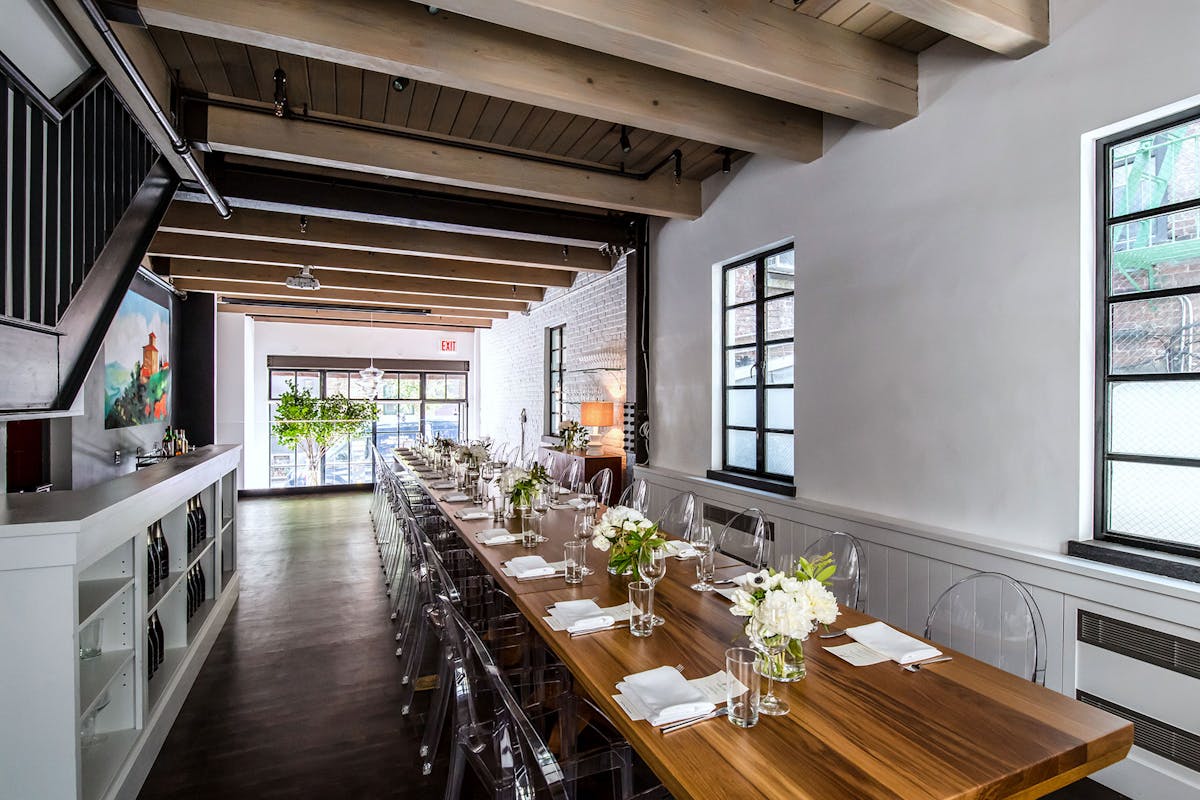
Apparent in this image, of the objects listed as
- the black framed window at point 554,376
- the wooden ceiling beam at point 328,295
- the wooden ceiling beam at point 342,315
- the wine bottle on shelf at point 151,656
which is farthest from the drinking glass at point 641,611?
the wooden ceiling beam at point 342,315

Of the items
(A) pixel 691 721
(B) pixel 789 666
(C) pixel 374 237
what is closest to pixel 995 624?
(B) pixel 789 666

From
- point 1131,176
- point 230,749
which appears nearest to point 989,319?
point 1131,176

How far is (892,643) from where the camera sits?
1.88 m

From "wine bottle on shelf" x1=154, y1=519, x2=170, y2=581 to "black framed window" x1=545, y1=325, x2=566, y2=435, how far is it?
16.2ft

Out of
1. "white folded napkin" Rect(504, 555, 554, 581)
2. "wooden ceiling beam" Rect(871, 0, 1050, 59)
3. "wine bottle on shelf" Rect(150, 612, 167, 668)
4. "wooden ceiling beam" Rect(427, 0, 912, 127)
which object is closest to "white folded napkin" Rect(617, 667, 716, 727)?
"white folded napkin" Rect(504, 555, 554, 581)

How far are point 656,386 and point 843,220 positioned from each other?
2354 mm

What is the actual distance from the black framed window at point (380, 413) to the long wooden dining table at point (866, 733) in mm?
9919

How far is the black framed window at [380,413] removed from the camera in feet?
34.8

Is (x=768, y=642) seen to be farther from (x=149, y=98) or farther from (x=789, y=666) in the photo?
(x=149, y=98)

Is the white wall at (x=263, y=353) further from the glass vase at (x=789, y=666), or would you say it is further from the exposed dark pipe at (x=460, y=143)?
the glass vase at (x=789, y=666)

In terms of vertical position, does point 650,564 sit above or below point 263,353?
below

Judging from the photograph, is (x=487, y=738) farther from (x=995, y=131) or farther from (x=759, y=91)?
(x=995, y=131)

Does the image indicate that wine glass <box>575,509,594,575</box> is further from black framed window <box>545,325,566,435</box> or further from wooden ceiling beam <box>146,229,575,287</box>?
black framed window <box>545,325,566,435</box>

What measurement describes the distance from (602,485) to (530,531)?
2.20m
